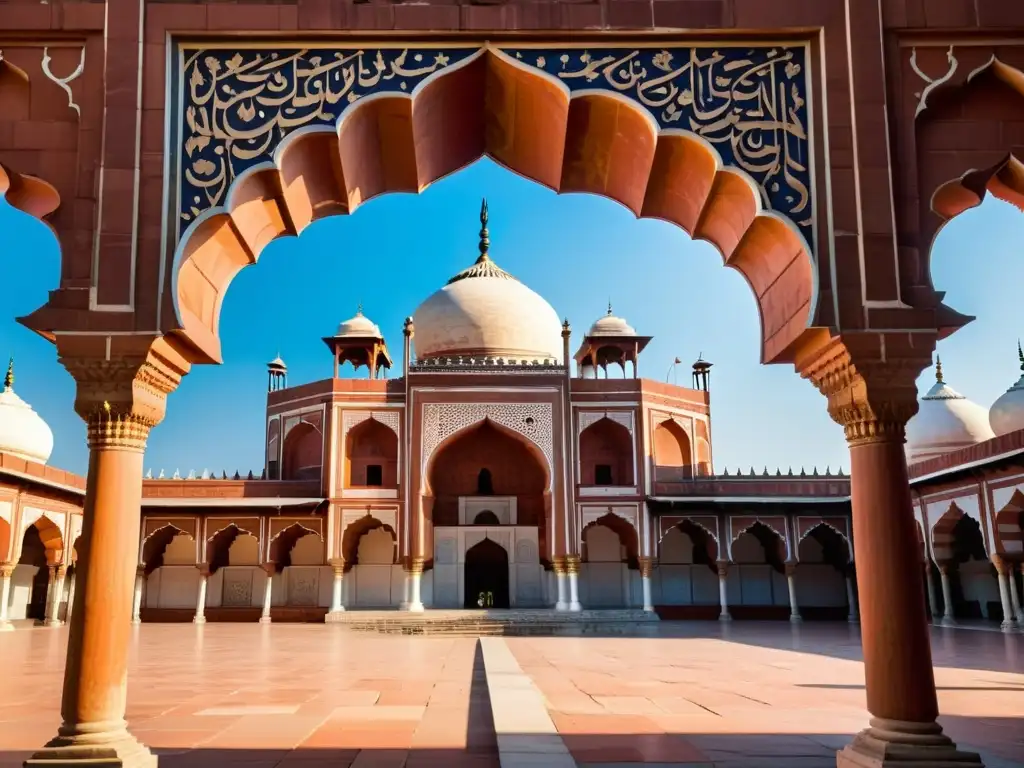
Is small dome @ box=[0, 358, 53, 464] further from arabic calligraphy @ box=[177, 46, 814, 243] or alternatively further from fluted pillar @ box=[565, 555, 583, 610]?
arabic calligraphy @ box=[177, 46, 814, 243]

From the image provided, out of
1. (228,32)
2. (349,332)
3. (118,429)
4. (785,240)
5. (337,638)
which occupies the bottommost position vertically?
(337,638)

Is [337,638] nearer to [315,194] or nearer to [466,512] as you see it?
[466,512]

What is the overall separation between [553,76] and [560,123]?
11.9 inches

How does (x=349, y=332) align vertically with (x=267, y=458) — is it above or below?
above

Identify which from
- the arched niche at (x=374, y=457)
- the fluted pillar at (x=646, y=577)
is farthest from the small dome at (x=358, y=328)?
the fluted pillar at (x=646, y=577)

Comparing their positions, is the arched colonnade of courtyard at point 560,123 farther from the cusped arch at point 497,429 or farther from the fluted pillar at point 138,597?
the fluted pillar at point 138,597

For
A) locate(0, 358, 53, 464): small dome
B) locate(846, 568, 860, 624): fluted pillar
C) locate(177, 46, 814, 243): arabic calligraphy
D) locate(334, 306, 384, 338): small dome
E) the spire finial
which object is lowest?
locate(846, 568, 860, 624): fluted pillar

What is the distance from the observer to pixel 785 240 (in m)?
4.75

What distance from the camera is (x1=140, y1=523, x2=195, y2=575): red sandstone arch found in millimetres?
23297

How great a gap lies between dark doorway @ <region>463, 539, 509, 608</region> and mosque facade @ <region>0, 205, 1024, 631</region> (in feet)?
0.15

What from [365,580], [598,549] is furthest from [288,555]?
[598,549]

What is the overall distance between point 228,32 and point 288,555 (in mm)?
21199

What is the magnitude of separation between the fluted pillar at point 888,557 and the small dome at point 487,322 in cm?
2271

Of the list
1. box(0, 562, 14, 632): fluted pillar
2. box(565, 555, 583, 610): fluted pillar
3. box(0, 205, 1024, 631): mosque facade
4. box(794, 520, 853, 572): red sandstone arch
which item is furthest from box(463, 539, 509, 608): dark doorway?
box(0, 562, 14, 632): fluted pillar
